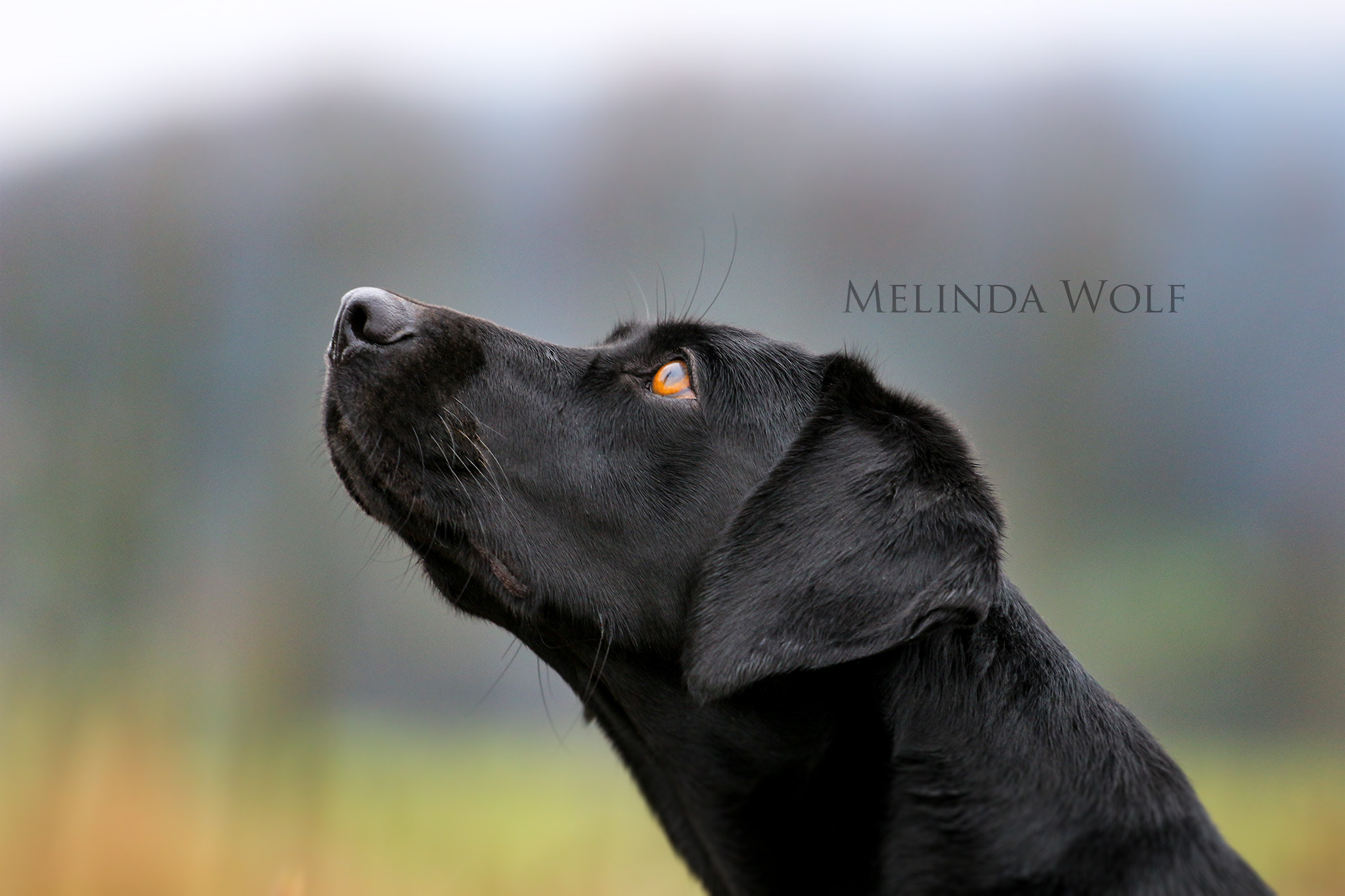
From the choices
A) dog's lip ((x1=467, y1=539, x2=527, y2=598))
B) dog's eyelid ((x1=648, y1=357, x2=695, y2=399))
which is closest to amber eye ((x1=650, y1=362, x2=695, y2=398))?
dog's eyelid ((x1=648, y1=357, x2=695, y2=399))

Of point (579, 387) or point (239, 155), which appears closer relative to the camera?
point (579, 387)

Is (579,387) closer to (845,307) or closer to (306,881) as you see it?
(845,307)

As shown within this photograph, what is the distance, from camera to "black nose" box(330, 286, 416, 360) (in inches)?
79.0

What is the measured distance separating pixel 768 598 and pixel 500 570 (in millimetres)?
621

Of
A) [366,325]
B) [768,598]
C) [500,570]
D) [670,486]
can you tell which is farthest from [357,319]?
[768,598]

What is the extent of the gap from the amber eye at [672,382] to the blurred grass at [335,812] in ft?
8.06

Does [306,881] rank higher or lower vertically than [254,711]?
lower

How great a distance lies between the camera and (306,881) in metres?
4.19

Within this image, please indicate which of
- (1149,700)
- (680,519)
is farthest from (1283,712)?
(680,519)

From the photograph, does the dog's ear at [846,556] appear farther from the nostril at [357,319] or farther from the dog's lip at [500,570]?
the nostril at [357,319]

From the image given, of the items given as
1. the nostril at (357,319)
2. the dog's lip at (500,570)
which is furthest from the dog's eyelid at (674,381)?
the nostril at (357,319)

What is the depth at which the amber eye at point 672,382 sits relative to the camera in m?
2.21

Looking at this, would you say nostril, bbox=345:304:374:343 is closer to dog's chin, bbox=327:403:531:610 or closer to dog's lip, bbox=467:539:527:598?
dog's chin, bbox=327:403:531:610

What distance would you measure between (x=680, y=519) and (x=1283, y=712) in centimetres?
414
